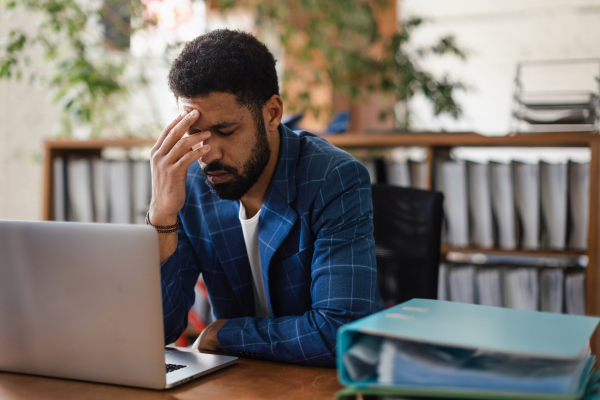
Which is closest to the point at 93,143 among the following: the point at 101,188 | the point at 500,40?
the point at 101,188

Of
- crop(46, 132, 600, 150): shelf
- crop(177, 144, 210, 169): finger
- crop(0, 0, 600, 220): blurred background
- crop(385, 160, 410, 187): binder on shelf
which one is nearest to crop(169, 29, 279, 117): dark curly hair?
crop(177, 144, 210, 169): finger

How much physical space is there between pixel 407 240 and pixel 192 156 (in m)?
0.64

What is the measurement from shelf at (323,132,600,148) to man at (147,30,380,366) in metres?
0.74

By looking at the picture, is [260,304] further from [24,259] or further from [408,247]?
[24,259]

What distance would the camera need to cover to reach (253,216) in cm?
127

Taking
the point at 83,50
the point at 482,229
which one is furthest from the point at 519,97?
the point at 83,50

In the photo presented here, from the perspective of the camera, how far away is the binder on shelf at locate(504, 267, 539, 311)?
1.94 m

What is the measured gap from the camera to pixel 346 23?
2541 millimetres

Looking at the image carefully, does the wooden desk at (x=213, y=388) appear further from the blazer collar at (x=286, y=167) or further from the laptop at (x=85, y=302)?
the blazer collar at (x=286, y=167)

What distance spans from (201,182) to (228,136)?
0.74ft

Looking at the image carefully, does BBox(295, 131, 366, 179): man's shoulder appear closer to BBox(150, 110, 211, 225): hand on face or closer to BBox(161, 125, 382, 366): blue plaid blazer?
BBox(161, 125, 382, 366): blue plaid blazer

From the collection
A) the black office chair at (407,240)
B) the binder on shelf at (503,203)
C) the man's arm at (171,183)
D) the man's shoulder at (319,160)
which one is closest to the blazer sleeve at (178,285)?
the man's arm at (171,183)

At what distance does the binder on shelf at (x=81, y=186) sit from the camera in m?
2.45

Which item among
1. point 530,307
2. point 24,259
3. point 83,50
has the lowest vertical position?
point 530,307
